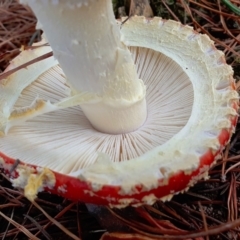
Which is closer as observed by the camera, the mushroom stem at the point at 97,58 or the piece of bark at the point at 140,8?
the mushroom stem at the point at 97,58

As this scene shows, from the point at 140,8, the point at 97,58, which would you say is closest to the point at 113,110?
the point at 97,58

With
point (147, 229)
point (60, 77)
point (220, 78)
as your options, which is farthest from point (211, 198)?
point (60, 77)

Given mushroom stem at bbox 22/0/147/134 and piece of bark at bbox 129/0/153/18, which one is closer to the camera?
mushroom stem at bbox 22/0/147/134

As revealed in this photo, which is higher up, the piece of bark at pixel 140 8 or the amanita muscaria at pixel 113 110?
the piece of bark at pixel 140 8

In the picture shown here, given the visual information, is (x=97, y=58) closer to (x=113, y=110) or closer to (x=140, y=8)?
(x=113, y=110)

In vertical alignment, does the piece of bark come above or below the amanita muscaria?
above

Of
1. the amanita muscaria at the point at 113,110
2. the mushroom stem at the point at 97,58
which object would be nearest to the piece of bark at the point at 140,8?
the amanita muscaria at the point at 113,110

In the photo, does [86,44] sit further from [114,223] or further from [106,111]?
[114,223]

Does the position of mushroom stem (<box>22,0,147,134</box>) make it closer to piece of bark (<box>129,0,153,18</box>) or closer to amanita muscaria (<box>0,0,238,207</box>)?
amanita muscaria (<box>0,0,238,207</box>)

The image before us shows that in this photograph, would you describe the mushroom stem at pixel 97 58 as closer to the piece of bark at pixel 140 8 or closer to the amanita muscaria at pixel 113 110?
the amanita muscaria at pixel 113 110

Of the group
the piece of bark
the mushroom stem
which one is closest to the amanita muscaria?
the mushroom stem
